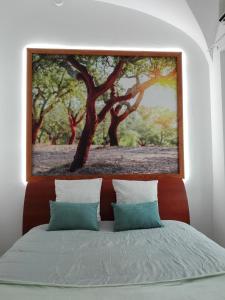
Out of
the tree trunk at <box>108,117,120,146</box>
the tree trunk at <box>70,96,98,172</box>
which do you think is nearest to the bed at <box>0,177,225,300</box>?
the tree trunk at <box>70,96,98,172</box>

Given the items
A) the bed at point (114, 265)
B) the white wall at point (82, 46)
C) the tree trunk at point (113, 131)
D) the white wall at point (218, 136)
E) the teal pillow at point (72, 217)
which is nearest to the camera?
the bed at point (114, 265)

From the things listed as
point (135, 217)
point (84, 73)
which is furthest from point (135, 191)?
point (84, 73)

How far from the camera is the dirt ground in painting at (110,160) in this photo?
337 centimetres

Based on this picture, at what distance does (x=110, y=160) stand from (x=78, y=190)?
57 centimetres

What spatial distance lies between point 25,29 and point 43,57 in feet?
1.27

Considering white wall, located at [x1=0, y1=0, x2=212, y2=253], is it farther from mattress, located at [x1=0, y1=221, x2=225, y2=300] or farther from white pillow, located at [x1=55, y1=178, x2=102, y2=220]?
mattress, located at [x1=0, y1=221, x2=225, y2=300]

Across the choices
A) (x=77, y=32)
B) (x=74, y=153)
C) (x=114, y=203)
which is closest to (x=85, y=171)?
(x=74, y=153)

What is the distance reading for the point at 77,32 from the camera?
3.42m

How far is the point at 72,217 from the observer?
2.83 m

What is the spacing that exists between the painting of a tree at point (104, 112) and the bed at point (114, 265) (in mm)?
807

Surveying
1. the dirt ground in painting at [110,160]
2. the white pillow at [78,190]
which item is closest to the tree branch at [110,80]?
the dirt ground in painting at [110,160]

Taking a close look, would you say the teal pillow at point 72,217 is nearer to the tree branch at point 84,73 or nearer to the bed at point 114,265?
the bed at point 114,265

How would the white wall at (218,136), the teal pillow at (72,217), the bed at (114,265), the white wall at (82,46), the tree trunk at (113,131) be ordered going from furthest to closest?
the tree trunk at (113,131) < the white wall at (82,46) < the white wall at (218,136) < the teal pillow at (72,217) < the bed at (114,265)

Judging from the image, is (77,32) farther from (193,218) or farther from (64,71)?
(193,218)
